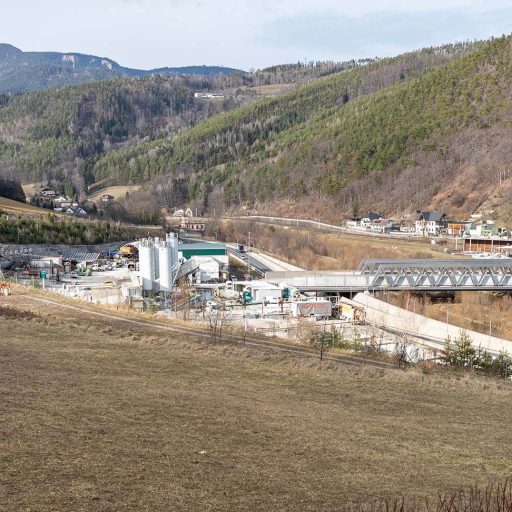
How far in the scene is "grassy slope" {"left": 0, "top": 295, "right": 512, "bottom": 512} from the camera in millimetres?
7074

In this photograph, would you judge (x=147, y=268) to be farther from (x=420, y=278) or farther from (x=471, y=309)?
(x=471, y=309)

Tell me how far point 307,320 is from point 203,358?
15950mm

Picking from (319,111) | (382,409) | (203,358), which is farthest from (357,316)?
(319,111)

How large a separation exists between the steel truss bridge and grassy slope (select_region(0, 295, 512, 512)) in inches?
947

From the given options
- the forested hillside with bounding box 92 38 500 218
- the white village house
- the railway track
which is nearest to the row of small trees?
the railway track

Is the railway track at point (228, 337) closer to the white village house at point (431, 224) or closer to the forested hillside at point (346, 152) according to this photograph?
the white village house at point (431, 224)

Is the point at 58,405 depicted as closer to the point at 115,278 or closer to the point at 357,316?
the point at 357,316


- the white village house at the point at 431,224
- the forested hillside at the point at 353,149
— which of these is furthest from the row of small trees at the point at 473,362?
the forested hillside at the point at 353,149

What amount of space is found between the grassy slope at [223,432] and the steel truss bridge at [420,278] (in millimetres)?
24065

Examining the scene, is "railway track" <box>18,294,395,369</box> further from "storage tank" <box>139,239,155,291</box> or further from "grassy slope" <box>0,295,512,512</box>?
"storage tank" <box>139,239,155,291</box>

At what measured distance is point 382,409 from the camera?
40.1 feet

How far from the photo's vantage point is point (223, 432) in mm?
9344

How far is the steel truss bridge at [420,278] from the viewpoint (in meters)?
39.6

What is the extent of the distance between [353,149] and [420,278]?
72.1 m
